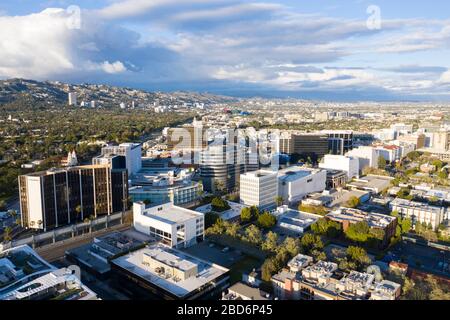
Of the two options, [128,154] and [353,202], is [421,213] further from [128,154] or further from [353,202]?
[128,154]

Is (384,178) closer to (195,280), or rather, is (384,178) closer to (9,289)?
(195,280)

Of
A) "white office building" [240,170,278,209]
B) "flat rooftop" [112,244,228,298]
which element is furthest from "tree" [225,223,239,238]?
"white office building" [240,170,278,209]

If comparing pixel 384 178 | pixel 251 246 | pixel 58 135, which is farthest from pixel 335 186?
pixel 58 135

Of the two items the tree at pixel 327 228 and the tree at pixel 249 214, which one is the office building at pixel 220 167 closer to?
the tree at pixel 249 214

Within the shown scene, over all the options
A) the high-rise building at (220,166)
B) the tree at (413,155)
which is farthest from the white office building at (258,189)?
the tree at (413,155)

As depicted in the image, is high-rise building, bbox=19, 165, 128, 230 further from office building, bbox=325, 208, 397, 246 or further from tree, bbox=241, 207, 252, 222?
office building, bbox=325, 208, 397, 246

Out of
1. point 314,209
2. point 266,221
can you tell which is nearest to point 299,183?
point 314,209
